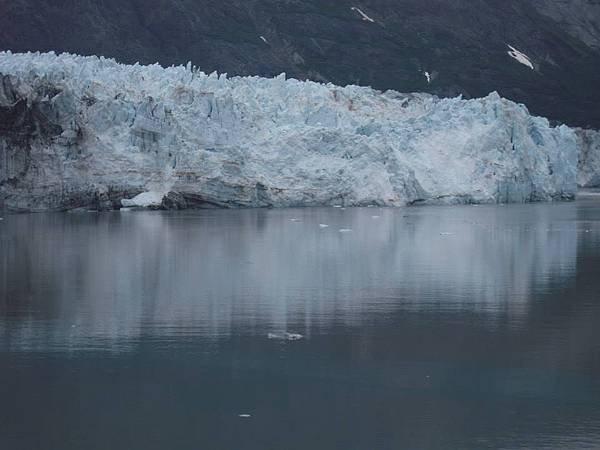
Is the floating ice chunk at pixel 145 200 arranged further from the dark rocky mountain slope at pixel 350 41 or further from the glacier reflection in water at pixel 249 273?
the dark rocky mountain slope at pixel 350 41

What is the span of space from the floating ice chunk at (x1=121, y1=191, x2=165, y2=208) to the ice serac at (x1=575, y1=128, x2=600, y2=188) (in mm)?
25037

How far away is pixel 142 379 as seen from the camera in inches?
297

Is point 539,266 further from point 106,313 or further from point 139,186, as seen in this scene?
point 139,186

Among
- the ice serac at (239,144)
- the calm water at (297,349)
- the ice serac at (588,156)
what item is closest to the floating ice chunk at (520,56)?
the ice serac at (588,156)

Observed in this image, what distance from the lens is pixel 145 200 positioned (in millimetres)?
30672

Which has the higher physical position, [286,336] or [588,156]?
[588,156]

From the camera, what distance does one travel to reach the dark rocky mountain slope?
2785 inches

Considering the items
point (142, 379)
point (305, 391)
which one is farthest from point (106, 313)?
point (305, 391)

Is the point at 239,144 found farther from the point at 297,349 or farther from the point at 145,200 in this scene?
the point at 297,349

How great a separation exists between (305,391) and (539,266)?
879 cm

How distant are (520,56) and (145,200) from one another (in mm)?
67968

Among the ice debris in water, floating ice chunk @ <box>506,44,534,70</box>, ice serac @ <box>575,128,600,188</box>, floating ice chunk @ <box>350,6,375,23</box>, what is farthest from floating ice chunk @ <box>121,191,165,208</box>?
floating ice chunk @ <box>506,44,534,70</box>

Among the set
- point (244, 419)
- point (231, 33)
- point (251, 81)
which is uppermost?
point (231, 33)

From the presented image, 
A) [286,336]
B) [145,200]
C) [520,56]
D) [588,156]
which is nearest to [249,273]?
[286,336]
